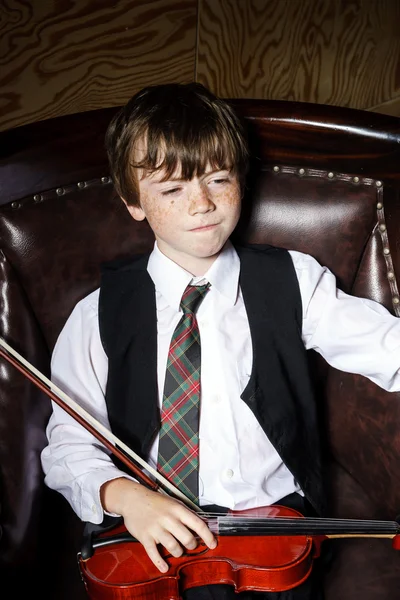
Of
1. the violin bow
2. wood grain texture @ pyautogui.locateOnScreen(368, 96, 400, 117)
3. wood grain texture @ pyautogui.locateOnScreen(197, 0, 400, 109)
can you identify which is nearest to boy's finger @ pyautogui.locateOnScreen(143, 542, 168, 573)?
the violin bow

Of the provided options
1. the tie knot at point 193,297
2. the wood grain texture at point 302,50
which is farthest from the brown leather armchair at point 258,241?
the wood grain texture at point 302,50

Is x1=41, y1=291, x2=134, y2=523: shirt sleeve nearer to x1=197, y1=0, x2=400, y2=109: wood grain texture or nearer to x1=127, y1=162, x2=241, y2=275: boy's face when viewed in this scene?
x1=127, y1=162, x2=241, y2=275: boy's face

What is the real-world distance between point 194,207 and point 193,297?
0.19 metres

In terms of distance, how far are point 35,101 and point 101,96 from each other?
0.16 metres

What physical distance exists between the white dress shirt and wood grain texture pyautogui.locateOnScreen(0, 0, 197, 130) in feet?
2.33

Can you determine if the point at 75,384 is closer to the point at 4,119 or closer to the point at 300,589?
the point at 300,589

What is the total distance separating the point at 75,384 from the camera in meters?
1.26

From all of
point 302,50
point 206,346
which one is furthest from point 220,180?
point 302,50

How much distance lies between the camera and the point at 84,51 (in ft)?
5.83

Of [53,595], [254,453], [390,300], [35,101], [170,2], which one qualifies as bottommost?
[53,595]

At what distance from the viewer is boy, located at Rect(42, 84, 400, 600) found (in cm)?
116

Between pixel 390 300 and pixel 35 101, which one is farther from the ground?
pixel 35 101

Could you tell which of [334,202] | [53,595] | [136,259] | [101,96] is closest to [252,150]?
[334,202]

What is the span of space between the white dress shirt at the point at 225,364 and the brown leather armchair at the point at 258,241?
6 cm
